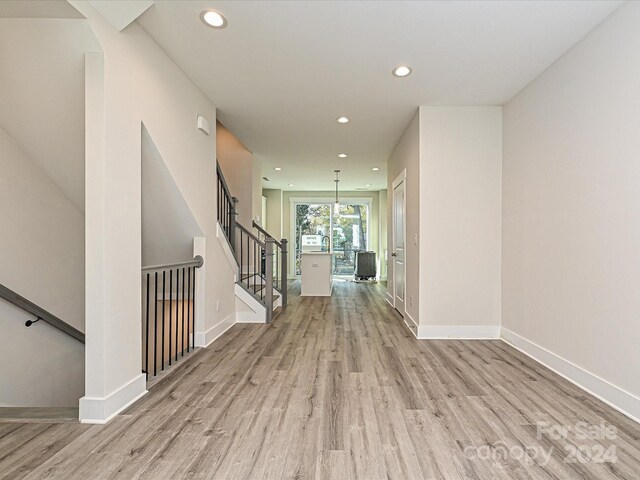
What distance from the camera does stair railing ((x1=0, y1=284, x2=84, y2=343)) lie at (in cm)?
245

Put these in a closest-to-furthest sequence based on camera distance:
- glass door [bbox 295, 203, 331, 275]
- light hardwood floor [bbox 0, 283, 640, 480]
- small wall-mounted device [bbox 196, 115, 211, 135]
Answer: light hardwood floor [bbox 0, 283, 640, 480]
small wall-mounted device [bbox 196, 115, 211, 135]
glass door [bbox 295, 203, 331, 275]

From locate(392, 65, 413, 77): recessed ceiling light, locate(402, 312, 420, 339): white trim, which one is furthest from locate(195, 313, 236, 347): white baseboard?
locate(392, 65, 413, 77): recessed ceiling light

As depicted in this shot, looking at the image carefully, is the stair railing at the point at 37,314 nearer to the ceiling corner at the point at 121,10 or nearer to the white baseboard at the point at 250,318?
the white baseboard at the point at 250,318

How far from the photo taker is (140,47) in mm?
2430

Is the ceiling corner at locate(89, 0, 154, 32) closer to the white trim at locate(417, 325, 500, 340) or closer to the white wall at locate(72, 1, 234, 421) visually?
the white wall at locate(72, 1, 234, 421)

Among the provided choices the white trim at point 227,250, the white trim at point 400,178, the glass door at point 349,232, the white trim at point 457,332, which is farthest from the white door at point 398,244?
the glass door at point 349,232

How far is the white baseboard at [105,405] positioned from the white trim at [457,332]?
2.93 m

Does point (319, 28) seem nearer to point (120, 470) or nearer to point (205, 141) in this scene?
point (205, 141)

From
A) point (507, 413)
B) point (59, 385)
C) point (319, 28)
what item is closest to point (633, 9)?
point (319, 28)

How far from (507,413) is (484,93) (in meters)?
3.01

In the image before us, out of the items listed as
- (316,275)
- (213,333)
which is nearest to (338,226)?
(316,275)

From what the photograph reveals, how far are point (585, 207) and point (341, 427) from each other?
2361 mm

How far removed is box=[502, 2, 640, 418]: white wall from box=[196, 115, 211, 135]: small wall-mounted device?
326 centimetres

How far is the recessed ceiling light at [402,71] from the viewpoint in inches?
117
